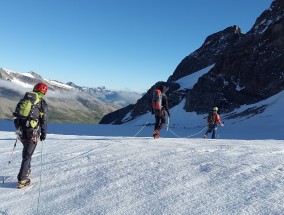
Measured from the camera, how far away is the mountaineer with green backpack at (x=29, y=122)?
9438mm

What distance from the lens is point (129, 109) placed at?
136 meters

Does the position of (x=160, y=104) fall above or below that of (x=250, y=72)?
below

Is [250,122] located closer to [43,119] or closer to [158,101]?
[158,101]

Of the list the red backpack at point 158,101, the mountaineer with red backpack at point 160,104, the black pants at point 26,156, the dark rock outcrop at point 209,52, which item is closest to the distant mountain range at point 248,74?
the dark rock outcrop at point 209,52

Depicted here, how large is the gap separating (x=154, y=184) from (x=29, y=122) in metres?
3.96

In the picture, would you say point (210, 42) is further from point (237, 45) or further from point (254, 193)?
point (254, 193)

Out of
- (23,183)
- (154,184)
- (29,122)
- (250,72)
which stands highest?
(250,72)

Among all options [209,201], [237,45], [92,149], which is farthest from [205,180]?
[237,45]

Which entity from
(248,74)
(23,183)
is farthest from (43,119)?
(248,74)

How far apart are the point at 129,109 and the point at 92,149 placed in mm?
122377

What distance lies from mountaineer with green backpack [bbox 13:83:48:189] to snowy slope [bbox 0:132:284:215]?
1.80 ft

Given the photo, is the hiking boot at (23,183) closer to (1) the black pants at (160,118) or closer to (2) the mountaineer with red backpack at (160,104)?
(2) the mountaineer with red backpack at (160,104)

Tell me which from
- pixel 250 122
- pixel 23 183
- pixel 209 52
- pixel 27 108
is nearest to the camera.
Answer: pixel 27 108

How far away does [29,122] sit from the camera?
31.2ft
